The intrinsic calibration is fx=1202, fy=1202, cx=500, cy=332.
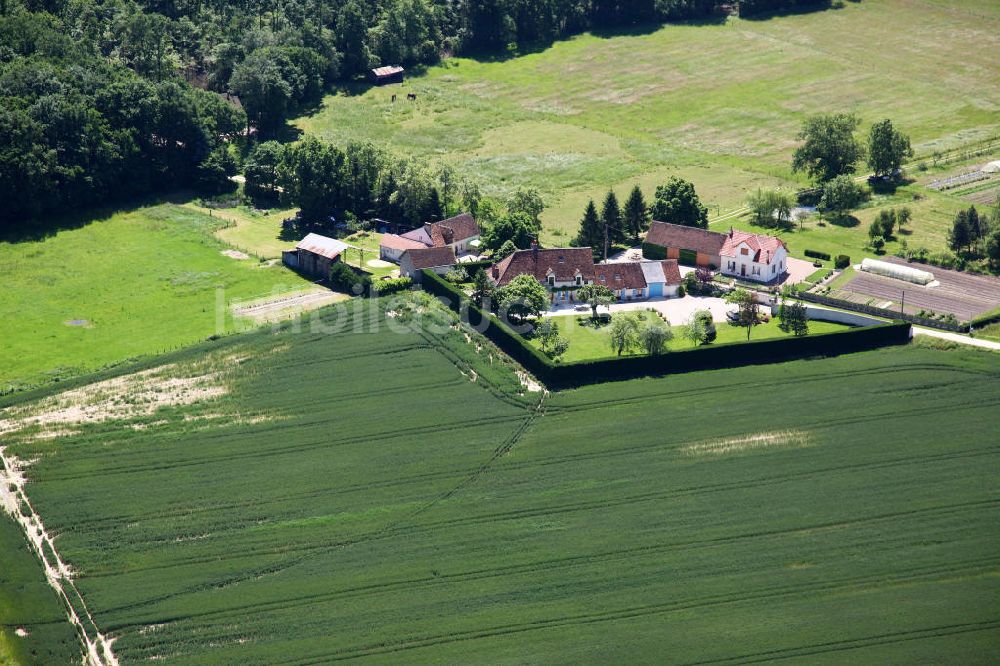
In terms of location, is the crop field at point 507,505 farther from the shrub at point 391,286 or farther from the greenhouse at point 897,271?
the greenhouse at point 897,271

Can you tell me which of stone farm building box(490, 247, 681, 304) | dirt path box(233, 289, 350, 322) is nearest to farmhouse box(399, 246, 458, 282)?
stone farm building box(490, 247, 681, 304)

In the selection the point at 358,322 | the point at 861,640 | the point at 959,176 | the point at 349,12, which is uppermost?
the point at 349,12

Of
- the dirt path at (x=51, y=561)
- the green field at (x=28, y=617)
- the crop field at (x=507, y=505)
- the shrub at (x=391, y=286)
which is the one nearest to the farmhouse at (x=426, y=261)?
the shrub at (x=391, y=286)

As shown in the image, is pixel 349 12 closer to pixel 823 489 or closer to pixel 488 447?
pixel 488 447

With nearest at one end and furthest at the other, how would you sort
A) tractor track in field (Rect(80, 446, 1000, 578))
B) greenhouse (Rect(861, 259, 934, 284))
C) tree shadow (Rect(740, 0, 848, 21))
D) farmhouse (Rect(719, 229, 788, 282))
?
tractor track in field (Rect(80, 446, 1000, 578)) < greenhouse (Rect(861, 259, 934, 284)) < farmhouse (Rect(719, 229, 788, 282)) < tree shadow (Rect(740, 0, 848, 21))

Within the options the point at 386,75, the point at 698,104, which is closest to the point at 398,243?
the point at 386,75

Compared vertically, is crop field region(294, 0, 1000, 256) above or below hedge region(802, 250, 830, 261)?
above

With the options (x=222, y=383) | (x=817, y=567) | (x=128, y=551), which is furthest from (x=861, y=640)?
(x=222, y=383)

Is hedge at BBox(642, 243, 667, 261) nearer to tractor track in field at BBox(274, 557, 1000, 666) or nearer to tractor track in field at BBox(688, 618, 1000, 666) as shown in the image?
tractor track in field at BBox(274, 557, 1000, 666)
